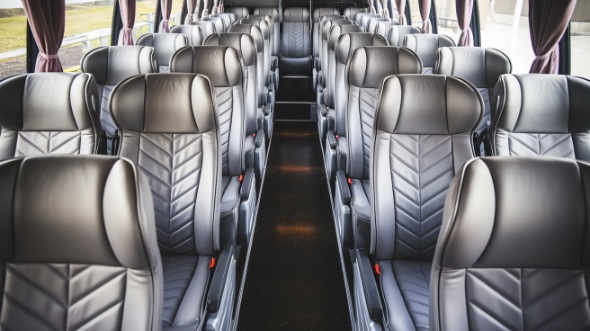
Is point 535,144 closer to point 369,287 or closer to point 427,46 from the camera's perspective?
point 369,287

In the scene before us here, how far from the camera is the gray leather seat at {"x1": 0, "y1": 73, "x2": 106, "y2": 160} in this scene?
6.66 feet

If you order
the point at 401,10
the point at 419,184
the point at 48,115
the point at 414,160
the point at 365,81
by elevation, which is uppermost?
the point at 401,10

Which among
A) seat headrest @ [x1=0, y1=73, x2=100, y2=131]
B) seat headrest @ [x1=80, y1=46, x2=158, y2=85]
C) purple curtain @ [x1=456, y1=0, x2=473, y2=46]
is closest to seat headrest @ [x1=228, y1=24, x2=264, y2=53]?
seat headrest @ [x1=80, y1=46, x2=158, y2=85]

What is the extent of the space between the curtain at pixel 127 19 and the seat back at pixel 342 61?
9.66ft

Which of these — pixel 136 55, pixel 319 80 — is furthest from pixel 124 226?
pixel 319 80

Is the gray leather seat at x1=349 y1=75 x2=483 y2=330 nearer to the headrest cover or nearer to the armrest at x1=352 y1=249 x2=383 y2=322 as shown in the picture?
the armrest at x1=352 y1=249 x2=383 y2=322

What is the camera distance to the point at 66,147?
2131 mm

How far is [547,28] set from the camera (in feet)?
10.7

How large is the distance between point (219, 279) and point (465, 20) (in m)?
4.75

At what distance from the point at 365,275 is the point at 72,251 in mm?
1175

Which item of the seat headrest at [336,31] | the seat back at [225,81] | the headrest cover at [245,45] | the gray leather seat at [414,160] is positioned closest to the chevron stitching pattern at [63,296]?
the gray leather seat at [414,160]

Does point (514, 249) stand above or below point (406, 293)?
above

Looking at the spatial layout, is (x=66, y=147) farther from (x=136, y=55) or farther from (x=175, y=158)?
(x=136, y=55)

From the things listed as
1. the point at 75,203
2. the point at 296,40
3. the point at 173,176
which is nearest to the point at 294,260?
the point at 173,176
